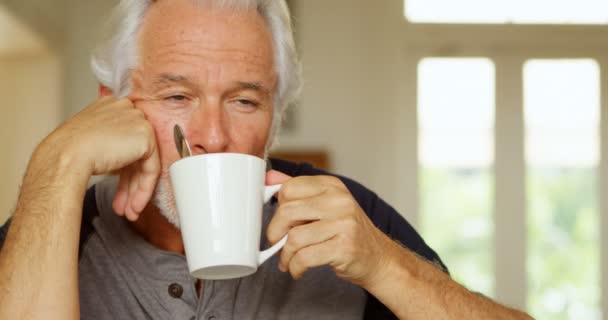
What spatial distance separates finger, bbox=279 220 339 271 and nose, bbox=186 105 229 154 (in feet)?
0.90

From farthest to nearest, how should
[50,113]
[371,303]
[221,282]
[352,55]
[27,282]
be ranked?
[352,55]
[50,113]
[371,303]
[221,282]
[27,282]

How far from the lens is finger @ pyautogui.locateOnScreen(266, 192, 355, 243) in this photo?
3.22 ft

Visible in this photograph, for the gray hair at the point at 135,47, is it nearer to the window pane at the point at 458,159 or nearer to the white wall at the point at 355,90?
the white wall at the point at 355,90

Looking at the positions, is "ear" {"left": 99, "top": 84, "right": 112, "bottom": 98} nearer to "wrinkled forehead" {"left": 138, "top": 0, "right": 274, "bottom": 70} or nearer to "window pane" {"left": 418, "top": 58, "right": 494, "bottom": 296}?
"wrinkled forehead" {"left": 138, "top": 0, "right": 274, "bottom": 70}

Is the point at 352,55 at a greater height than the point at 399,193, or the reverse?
the point at 352,55

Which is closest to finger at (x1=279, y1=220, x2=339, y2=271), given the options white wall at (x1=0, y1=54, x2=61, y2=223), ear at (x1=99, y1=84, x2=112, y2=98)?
ear at (x1=99, y1=84, x2=112, y2=98)

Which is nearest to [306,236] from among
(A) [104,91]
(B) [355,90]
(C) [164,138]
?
(C) [164,138]

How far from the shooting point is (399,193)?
4695 mm

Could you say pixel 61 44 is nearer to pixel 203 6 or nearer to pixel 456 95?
pixel 456 95

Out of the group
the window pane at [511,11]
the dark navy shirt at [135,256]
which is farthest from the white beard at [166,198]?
the window pane at [511,11]

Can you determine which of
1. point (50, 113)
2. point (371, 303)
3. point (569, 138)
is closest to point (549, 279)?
point (569, 138)

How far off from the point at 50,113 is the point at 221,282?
3.35 m

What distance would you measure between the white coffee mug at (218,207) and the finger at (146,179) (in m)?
0.21

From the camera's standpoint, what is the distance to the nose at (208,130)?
1220mm
